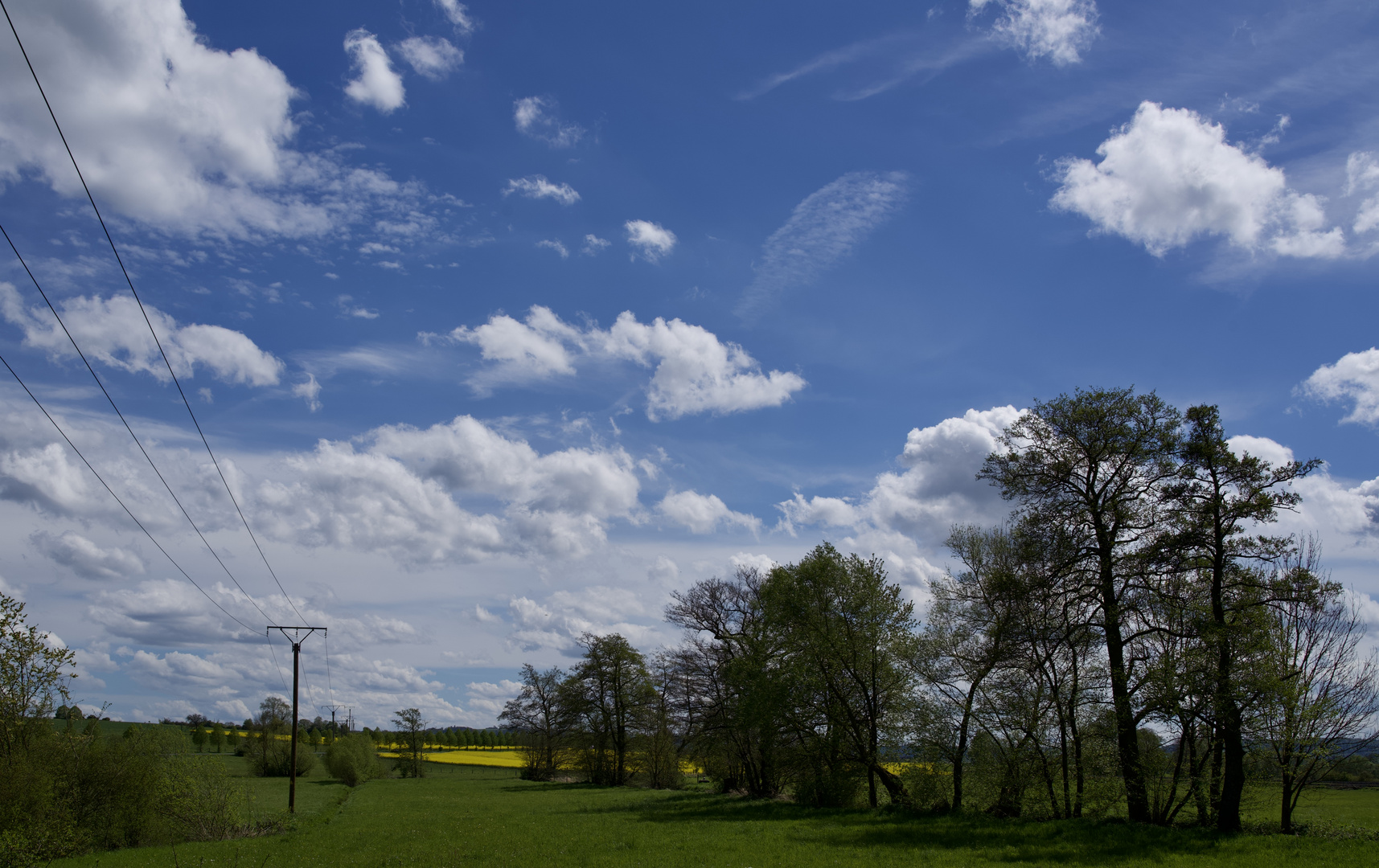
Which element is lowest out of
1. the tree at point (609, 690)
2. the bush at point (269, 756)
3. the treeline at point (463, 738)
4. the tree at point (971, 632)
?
the treeline at point (463, 738)

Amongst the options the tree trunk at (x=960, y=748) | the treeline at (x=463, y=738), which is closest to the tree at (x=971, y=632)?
the tree trunk at (x=960, y=748)

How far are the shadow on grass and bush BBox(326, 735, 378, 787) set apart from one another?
5104 centimetres

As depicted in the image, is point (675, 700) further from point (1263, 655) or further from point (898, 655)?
point (1263, 655)

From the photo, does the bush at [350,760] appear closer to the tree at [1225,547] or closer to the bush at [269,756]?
the bush at [269,756]

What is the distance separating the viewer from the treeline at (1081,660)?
61.8 ft

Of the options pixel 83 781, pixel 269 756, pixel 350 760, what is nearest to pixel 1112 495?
pixel 83 781

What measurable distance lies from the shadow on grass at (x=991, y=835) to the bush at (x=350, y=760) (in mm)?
51041

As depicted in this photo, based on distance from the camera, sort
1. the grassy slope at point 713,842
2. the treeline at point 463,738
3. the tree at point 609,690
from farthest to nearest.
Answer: the treeline at point 463,738
the tree at point 609,690
the grassy slope at point 713,842

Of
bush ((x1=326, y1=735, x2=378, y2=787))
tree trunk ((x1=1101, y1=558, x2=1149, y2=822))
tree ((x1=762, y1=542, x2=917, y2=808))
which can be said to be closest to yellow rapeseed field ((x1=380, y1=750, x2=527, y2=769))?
bush ((x1=326, y1=735, x2=378, y2=787))

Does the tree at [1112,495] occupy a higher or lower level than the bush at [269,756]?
higher

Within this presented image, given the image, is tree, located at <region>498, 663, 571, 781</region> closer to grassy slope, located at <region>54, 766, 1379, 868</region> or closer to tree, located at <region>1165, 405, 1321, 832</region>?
grassy slope, located at <region>54, 766, 1379, 868</region>

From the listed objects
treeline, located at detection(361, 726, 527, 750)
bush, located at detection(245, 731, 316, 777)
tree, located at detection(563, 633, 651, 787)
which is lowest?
treeline, located at detection(361, 726, 527, 750)

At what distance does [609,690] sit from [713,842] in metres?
39.3

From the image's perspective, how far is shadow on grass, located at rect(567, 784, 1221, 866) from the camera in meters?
16.9
